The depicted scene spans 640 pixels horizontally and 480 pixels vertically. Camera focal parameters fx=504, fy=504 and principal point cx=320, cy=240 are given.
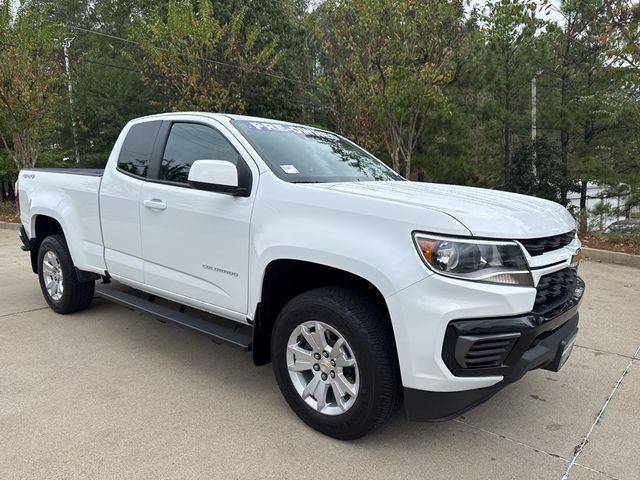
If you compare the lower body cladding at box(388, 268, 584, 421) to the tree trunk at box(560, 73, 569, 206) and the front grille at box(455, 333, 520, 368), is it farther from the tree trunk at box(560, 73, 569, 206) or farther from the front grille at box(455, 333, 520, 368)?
the tree trunk at box(560, 73, 569, 206)

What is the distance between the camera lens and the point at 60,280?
4941mm

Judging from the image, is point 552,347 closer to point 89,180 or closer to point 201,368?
point 201,368

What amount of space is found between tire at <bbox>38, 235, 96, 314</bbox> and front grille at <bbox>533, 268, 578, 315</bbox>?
4078mm

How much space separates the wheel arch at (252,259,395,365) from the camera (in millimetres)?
2951

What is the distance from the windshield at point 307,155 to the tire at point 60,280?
2421 mm

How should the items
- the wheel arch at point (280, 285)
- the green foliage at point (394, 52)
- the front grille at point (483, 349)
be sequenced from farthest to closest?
the green foliage at point (394, 52) → the wheel arch at point (280, 285) → the front grille at point (483, 349)

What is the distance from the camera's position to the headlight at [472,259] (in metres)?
2.35

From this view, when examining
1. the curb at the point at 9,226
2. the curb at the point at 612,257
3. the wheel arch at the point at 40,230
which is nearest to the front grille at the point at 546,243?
the wheel arch at the point at 40,230

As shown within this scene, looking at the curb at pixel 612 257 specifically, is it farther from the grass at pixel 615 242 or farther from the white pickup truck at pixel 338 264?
the white pickup truck at pixel 338 264

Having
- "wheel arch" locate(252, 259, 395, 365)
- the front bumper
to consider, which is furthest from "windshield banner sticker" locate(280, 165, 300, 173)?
the front bumper

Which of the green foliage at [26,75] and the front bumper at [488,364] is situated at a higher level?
the green foliage at [26,75]

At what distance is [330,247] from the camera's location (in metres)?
2.65

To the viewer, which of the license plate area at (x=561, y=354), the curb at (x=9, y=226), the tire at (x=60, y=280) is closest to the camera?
the license plate area at (x=561, y=354)

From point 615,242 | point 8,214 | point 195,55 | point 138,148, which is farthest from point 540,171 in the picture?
point 8,214
